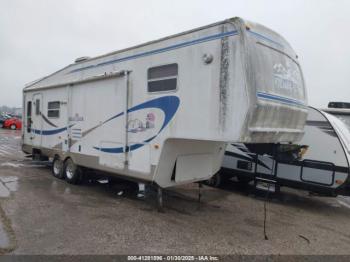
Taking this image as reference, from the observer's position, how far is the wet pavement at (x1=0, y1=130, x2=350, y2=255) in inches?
184

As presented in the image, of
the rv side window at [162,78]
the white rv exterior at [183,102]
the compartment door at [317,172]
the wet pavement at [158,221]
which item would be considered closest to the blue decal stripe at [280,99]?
the white rv exterior at [183,102]

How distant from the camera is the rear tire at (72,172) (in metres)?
8.27

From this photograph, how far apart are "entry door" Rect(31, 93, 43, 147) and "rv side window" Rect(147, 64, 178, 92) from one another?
5.27m

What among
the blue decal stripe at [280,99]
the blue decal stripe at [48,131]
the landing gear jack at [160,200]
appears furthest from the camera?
the blue decal stripe at [48,131]

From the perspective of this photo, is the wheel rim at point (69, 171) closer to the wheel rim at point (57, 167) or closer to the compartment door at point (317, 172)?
the wheel rim at point (57, 167)

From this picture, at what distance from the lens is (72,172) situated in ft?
27.5

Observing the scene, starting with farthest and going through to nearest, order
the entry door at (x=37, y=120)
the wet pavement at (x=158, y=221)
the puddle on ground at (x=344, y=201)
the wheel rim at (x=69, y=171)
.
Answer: the entry door at (x=37, y=120) → the wheel rim at (x=69, y=171) → the puddle on ground at (x=344, y=201) → the wet pavement at (x=158, y=221)

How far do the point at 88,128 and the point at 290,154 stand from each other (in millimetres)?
4798

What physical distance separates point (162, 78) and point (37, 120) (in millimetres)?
5960

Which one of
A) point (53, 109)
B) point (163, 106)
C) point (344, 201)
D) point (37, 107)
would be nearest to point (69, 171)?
point (53, 109)

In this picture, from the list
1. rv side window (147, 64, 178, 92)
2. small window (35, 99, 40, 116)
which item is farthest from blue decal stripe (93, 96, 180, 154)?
small window (35, 99, 40, 116)

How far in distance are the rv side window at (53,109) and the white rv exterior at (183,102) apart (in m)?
0.65

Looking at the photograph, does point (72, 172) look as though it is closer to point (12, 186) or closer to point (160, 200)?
point (12, 186)

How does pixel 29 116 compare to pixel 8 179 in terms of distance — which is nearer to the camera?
pixel 8 179
